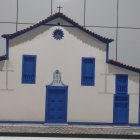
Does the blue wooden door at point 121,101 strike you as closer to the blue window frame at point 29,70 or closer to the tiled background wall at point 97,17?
the tiled background wall at point 97,17

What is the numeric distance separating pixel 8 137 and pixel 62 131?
2.15 m

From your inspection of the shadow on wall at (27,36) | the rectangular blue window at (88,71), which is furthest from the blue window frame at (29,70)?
the rectangular blue window at (88,71)

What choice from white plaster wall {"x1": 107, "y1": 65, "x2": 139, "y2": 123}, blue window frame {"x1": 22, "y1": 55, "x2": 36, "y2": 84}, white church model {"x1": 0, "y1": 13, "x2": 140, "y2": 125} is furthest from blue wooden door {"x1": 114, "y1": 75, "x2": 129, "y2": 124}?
blue window frame {"x1": 22, "y1": 55, "x2": 36, "y2": 84}

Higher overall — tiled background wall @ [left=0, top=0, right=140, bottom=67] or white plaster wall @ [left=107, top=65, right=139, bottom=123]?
tiled background wall @ [left=0, top=0, right=140, bottom=67]

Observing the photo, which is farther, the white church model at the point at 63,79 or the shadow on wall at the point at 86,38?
the shadow on wall at the point at 86,38

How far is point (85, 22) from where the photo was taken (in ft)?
54.4

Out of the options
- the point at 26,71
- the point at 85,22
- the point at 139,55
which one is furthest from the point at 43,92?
the point at 139,55

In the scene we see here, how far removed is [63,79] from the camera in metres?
14.6

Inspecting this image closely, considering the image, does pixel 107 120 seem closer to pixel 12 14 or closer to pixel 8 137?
pixel 8 137

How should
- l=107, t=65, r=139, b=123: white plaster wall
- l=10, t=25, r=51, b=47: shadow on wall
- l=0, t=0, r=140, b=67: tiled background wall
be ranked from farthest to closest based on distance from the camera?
1. l=0, t=0, r=140, b=67: tiled background wall
2. l=107, t=65, r=139, b=123: white plaster wall
3. l=10, t=25, r=51, b=47: shadow on wall

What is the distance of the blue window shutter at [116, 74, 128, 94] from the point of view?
48.6ft

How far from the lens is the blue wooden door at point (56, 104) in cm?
1453

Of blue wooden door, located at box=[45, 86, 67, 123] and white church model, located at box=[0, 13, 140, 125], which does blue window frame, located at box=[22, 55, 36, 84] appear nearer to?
white church model, located at box=[0, 13, 140, 125]

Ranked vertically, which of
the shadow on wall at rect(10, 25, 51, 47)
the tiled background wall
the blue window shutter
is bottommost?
the blue window shutter
